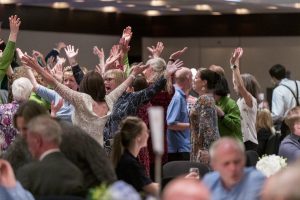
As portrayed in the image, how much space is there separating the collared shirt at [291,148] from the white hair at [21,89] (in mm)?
2548

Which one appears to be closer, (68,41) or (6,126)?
(6,126)

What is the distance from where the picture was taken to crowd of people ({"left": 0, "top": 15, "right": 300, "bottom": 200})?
24.0 ft

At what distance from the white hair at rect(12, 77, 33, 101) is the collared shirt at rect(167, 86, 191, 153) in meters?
1.68

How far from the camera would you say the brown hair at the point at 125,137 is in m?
8.74

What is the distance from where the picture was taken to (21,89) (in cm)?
1098

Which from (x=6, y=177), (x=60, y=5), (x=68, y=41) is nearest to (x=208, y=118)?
(x=6, y=177)

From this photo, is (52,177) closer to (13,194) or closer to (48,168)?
(48,168)

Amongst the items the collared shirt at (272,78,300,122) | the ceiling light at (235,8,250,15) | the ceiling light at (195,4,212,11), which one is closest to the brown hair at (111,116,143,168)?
the collared shirt at (272,78,300,122)

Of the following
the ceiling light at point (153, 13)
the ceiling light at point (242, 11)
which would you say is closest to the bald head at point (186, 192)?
the ceiling light at point (242, 11)

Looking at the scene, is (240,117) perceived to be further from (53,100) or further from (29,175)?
(29,175)

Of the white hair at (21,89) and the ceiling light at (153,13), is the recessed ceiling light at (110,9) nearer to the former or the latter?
the ceiling light at (153,13)

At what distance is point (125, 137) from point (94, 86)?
1.54 metres


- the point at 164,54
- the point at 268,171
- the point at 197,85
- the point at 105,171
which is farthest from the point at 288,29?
the point at 105,171

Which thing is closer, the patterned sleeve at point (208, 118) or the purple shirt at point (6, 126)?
the purple shirt at point (6, 126)
